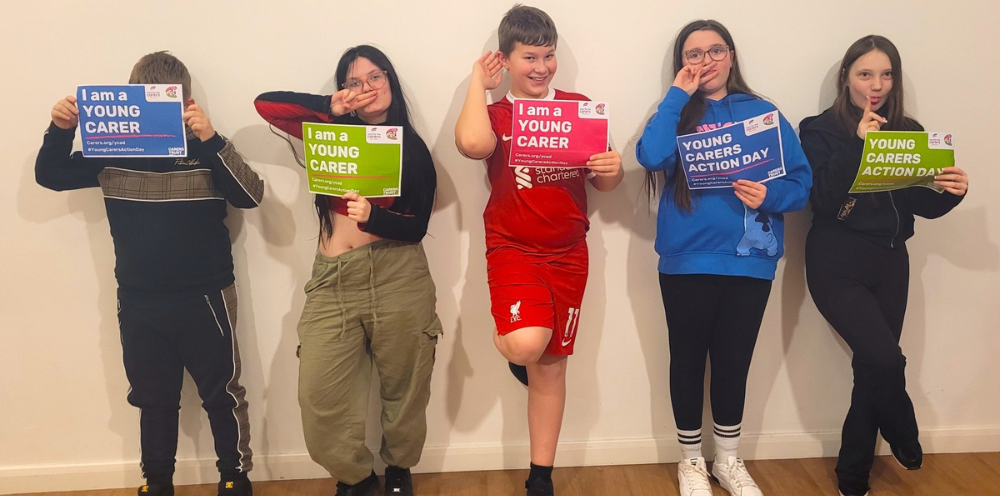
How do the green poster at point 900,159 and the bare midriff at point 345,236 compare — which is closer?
the green poster at point 900,159

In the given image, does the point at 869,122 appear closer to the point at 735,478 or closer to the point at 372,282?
the point at 735,478

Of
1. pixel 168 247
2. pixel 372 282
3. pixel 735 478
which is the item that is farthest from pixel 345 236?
pixel 735 478

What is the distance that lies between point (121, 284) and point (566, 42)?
5.08 feet

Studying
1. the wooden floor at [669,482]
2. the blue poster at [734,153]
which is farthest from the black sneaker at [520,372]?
the blue poster at [734,153]

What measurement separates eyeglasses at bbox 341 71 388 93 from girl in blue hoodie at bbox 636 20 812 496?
2.55ft

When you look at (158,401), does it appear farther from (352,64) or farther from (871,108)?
(871,108)

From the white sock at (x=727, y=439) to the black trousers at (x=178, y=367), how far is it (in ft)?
5.04

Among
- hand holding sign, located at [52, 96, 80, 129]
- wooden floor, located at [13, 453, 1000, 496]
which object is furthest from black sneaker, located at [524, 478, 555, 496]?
hand holding sign, located at [52, 96, 80, 129]

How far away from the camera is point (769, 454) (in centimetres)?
228

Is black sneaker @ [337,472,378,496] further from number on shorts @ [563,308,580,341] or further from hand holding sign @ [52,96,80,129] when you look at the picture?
hand holding sign @ [52,96,80,129]

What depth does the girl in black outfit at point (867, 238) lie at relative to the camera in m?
1.88

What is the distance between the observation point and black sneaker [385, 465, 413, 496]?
2018mm

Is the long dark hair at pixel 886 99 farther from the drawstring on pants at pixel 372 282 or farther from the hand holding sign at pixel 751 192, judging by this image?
the drawstring on pants at pixel 372 282

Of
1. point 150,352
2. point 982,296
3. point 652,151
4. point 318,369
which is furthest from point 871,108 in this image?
point 150,352
